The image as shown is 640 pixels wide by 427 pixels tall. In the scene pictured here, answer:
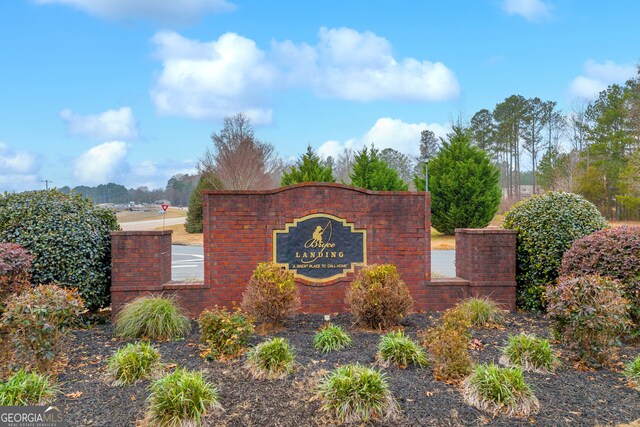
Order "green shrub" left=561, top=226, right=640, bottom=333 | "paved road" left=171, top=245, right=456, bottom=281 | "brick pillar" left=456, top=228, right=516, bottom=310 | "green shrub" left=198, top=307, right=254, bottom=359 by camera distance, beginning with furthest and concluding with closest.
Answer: "paved road" left=171, top=245, right=456, bottom=281, "brick pillar" left=456, top=228, right=516, bottom=310, "green shrub" left=561, top=226, right=640, bottom=333, "green shrub" left=198, top=307, right=254, bottom=359

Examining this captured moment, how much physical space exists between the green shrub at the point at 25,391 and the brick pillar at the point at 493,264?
6.08 meters

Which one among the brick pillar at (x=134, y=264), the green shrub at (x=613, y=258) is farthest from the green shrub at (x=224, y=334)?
the green shrub at (x=613, y=258)

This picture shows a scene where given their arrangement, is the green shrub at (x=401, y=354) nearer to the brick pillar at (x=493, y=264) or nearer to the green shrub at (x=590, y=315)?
the green shrub at (x=590, y=315)

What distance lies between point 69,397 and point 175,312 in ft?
6.77

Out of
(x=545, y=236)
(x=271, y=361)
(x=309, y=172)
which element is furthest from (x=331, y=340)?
(x=309, y=172)

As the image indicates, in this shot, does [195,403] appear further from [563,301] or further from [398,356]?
[563,301]

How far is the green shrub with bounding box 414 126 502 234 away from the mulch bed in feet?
54.5

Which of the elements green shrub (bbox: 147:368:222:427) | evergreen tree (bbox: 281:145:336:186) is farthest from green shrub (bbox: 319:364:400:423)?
evergreen tree (bbox: 281:145:336:186)

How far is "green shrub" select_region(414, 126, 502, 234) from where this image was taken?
21.8 meters

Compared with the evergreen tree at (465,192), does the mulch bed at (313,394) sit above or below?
below

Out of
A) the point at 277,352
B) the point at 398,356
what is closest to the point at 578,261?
the point at 398,356

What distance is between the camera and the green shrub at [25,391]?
154 inches

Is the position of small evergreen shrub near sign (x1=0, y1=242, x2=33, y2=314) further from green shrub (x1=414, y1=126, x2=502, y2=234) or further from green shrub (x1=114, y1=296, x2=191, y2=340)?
green shrub (x1=414, y1=126, x2=502, y2=234)

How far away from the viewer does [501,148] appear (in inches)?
1601
